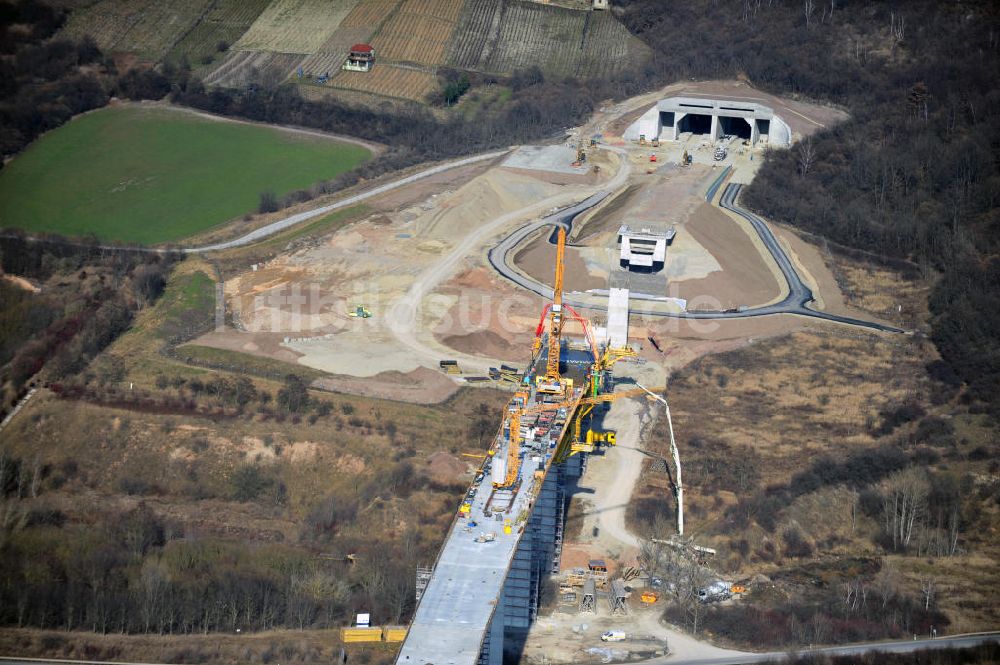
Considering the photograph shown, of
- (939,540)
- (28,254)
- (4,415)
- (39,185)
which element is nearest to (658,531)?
(939,540)

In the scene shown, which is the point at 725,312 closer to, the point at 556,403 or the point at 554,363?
the point at 554,363

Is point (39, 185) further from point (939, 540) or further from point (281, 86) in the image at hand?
point (939, 540)

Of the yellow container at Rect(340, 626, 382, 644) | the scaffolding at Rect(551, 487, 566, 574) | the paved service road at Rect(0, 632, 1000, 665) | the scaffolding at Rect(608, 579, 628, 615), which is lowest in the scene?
the yellow container at Rect(340, 626, 382, 644)

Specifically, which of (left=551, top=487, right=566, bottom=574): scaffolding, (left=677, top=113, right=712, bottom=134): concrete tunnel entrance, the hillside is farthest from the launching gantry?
the hillside

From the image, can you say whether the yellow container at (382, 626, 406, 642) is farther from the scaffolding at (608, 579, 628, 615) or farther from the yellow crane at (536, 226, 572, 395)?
the yellow crane at (536, 226, 572, 395)

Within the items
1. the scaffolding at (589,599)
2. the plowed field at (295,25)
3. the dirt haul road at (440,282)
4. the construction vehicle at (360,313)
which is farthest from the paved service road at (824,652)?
the plowed field at (295,25)

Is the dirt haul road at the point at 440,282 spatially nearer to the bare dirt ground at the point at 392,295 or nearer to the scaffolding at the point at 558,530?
the bare dirt ground at the point at 392,295

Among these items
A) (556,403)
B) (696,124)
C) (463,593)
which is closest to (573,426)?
(556,403)
